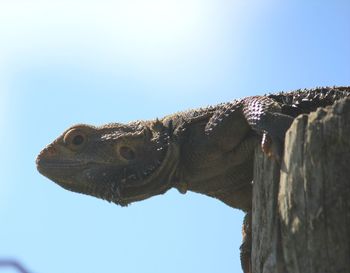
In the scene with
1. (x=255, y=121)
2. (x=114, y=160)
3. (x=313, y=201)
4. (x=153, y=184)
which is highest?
(x=255, y=121)

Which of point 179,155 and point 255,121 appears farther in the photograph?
point 179,155

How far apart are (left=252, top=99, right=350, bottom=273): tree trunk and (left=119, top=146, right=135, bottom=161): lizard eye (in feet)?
8.49

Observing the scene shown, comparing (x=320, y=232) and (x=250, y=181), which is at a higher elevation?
(x=250, y=181)

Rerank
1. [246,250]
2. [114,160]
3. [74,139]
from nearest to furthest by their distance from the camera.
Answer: [246,250] → [114,160] → [74,139]

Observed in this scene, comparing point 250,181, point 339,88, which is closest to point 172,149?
point 250,181

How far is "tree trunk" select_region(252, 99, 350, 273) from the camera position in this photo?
5055 millimetres

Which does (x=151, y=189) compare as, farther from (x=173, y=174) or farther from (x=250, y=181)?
(x=250, y=181)

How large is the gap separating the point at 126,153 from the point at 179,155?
68cm

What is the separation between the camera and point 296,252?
17.0 ft

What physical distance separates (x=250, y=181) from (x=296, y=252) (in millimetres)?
2394

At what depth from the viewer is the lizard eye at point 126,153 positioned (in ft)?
25.7

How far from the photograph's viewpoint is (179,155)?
764 cm

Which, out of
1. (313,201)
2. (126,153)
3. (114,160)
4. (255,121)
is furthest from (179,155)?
(313,201)

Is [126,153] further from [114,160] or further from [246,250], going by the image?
[246,250]
